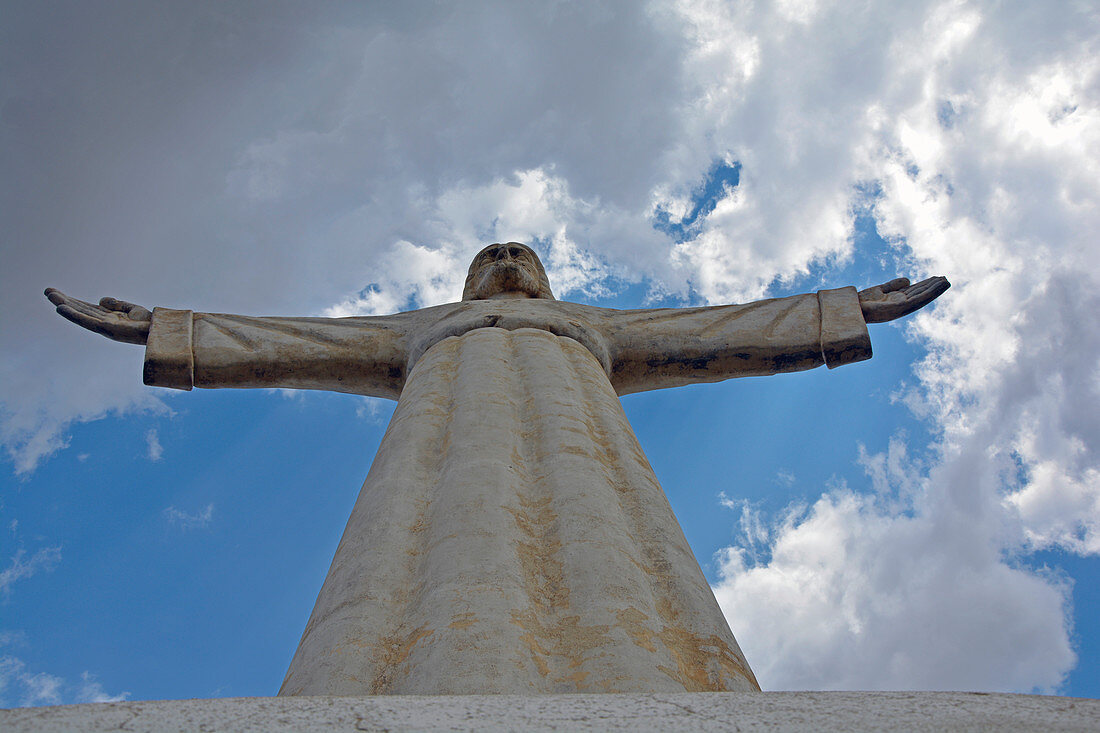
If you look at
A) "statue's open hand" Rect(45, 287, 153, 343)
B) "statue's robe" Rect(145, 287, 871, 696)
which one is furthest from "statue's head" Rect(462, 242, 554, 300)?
"statue's open hand" Rect(45, 287, 153, 343)

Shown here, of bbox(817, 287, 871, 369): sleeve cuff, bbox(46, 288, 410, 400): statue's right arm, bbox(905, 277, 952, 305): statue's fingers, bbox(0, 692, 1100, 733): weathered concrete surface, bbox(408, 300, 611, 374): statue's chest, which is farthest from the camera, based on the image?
bbox(905, 277, 952, 305): statue's fingers

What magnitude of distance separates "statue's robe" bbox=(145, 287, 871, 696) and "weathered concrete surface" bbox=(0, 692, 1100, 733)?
3.27ft

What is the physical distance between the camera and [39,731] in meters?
1.51

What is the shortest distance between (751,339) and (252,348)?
3825mm

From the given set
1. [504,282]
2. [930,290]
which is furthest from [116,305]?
[930,290]

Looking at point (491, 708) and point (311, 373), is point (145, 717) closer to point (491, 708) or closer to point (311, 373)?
point (491, 708)

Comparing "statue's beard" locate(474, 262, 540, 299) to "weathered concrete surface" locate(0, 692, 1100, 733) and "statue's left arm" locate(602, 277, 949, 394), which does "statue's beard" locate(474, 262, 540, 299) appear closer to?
"statue's left arm" locate(602, 277, 949, 394)

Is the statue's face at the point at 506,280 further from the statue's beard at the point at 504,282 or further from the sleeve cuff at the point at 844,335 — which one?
the sleeve cuff at the point at 844,335

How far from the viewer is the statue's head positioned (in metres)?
7.93

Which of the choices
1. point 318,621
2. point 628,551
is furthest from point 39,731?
point 628,551

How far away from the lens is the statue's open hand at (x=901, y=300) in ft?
23.6

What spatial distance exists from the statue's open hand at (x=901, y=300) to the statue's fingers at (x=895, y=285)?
6 centimetres

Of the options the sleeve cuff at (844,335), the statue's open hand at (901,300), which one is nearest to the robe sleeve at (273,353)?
the sleeve cuff at (844,335)

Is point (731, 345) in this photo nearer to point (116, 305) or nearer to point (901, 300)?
point (901, 300)
